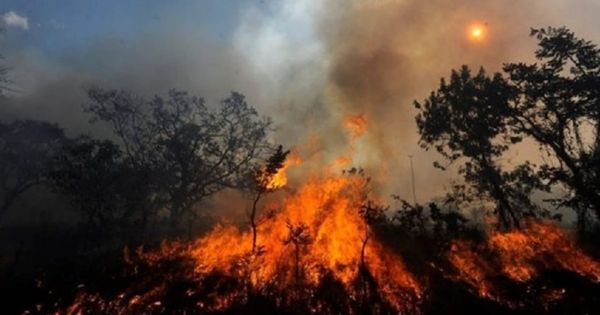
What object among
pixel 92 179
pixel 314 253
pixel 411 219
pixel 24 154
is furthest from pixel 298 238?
pixel 24 154

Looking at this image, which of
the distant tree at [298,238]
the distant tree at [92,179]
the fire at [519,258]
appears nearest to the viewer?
the fire at [519,258]

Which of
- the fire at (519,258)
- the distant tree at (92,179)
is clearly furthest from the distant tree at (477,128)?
the distant tree at (92,179)

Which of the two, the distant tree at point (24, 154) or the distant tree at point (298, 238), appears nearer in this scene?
the distant tree at point (298, 238)

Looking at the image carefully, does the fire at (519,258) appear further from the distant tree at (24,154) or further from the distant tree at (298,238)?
the distant tree at (24,154)

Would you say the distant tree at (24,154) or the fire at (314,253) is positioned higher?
the distant tree at (24,154)

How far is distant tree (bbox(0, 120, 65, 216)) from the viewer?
167 feet

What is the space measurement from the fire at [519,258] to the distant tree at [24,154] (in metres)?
46.3

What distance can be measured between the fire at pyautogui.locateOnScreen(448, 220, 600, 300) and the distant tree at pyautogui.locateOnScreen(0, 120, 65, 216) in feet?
152

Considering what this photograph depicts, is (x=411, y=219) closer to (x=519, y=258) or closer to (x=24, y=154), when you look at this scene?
(x=519, y=258)

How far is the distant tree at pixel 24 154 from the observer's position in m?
50.8

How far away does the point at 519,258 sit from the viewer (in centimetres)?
2850

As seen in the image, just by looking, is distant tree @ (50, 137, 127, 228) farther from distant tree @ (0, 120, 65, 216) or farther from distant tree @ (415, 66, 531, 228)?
distant tree @ (415, 66, 531, 228)

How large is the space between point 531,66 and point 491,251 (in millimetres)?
13566

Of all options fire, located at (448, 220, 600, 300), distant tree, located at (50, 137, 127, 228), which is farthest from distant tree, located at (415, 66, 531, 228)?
distant tree, located at (50, 137, 127, 228)
